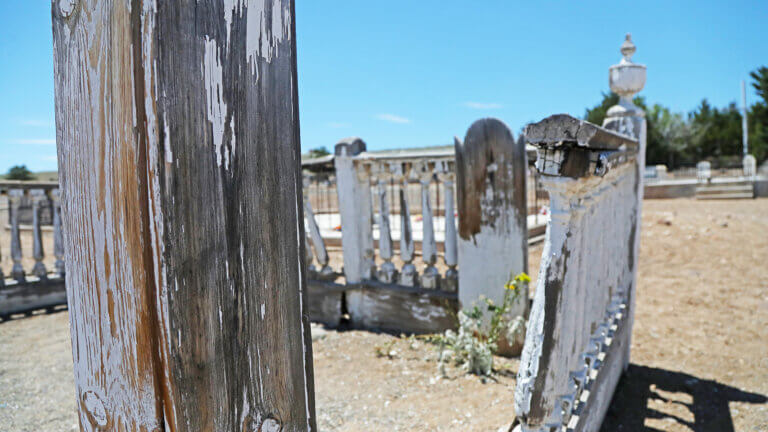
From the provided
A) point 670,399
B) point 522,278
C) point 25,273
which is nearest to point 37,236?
point 25,273

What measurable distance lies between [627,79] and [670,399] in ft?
6.49

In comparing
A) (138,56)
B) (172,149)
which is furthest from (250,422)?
(138,56)

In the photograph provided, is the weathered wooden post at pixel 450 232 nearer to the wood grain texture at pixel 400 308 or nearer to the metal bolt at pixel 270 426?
the wood grain texture at pixel 400 308

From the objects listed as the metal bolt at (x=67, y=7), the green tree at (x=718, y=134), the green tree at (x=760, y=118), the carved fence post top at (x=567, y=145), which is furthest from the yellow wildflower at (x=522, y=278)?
the green tree at (x=718, y=134)

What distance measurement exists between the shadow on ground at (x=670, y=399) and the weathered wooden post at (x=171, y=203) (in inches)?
90.9

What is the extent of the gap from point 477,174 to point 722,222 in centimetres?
652

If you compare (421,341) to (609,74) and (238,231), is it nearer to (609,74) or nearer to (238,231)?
(609,74)

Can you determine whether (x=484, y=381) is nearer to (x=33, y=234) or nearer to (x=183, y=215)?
(x=183, y=215)

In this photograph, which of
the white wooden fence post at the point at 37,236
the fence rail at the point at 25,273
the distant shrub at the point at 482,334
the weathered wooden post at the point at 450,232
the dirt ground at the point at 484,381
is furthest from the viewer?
the white wooden fence post at the point at 37,236

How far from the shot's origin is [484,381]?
279cm

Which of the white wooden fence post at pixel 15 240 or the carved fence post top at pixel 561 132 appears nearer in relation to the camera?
the carved fence post top at pixel 561 132

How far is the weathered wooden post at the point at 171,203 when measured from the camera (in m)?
0.62

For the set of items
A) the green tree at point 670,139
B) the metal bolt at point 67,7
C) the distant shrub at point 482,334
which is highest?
the green tree at point 670,139

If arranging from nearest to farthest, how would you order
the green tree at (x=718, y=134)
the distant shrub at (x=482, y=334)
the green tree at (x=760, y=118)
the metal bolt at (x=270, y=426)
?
the metal bolt at (x=270, y=426) → the distant shrub at (x=482, y=334) → the green tree at (x=760, y=118) → the green tree at (x=718, y=134)
